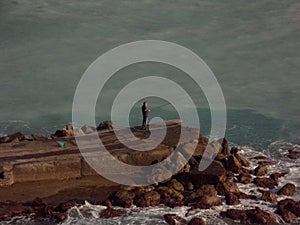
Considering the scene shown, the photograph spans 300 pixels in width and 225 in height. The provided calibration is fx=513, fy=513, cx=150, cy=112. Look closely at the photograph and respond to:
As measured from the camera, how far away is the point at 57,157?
1880 cm

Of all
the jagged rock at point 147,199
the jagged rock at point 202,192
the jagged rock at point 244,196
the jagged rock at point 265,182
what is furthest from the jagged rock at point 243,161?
the jagged rock at point 147,199

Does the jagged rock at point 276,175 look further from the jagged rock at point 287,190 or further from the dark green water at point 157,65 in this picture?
the dark green water at point 157,65

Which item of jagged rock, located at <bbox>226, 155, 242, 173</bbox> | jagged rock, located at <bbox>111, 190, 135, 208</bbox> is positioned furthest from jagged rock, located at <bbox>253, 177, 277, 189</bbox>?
jagged rock, located at <bbox>111, 190, 135, 208</bbox>

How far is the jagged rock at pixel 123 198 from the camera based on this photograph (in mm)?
17672

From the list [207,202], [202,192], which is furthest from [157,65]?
[207,202]

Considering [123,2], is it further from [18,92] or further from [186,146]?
[186,146]

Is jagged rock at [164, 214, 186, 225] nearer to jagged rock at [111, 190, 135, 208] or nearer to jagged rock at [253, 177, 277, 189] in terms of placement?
jagged rock at [111, 190, 135, 208]

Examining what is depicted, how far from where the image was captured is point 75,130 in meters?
21.8

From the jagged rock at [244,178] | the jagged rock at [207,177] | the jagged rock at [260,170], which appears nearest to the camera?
the jagged rock at [207,177]

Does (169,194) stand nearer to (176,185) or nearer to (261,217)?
(176,185)

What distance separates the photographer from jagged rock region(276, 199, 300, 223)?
55.5 ft

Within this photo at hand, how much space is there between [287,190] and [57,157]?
848cm

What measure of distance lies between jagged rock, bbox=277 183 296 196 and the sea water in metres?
1.13

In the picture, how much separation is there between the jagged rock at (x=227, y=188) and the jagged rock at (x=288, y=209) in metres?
1.73
